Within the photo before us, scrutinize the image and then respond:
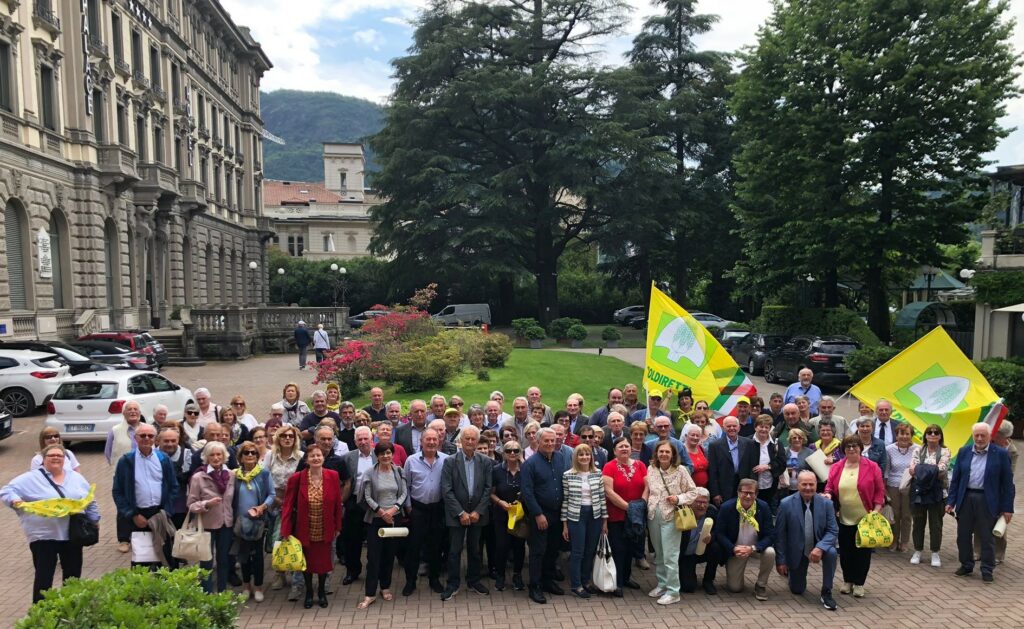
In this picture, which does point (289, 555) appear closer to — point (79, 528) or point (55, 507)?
point (79, 528)

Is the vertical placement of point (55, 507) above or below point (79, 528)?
above

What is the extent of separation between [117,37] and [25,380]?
67.9 feet

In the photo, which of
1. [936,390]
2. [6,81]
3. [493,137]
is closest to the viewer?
[936,390]

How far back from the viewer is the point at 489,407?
9930 millimetres

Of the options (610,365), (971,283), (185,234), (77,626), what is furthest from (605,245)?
(77,626)

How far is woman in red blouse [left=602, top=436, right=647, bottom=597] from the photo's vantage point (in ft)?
25.2

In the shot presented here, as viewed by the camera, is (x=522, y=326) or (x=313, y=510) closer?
(x=313, y=510)

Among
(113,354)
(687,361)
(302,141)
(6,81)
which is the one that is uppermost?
(302,141)

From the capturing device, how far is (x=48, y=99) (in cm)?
2709

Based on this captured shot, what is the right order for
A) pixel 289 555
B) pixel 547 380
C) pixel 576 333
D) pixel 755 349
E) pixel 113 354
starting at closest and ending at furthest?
pixel 289 555 → pixel 547 380 → pixel 113 354 → pixel 755 349 → pixel 576 333

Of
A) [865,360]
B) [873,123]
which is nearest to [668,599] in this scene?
[865,360]

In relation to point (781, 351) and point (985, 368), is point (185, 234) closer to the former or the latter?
point (781, 351)

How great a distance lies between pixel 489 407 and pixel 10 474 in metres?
9.37

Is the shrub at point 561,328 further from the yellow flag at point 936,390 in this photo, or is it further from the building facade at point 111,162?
the yellow flag at point 936,390
